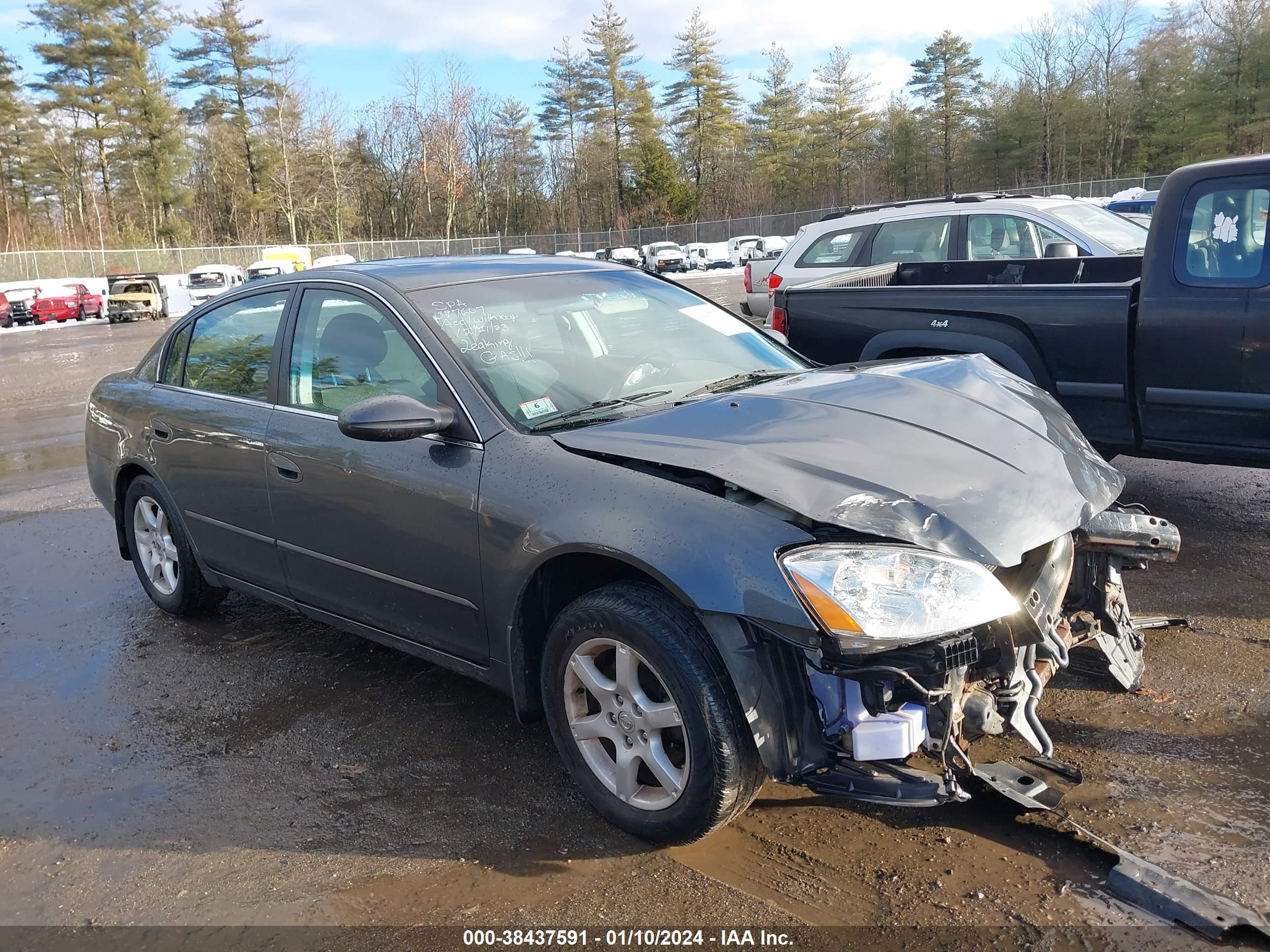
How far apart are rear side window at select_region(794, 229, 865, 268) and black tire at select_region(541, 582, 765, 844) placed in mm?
8049

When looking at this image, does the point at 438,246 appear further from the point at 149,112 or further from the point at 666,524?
the point at 666,524

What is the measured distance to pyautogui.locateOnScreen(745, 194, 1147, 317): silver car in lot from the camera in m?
9.03

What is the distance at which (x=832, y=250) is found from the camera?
10.4 m

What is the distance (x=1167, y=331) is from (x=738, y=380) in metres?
2.69

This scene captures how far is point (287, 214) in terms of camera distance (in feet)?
192

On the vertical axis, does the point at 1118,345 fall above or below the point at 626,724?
above

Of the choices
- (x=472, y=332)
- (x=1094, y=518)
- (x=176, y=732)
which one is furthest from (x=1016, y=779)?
(x=176, y=732)

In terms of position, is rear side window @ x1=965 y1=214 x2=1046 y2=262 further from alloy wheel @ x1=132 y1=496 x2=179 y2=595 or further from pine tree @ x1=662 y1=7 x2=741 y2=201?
pine tree @ x1=662 y1=7 x2=741 y2=201

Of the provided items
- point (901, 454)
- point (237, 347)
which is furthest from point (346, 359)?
point (901, 454)

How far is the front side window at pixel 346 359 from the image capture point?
3.65 metres

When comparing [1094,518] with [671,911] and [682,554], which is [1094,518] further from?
[671,911]

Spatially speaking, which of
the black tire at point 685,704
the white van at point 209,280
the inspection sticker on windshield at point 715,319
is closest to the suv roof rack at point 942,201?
the inspection sticker on windshield at point 715,319

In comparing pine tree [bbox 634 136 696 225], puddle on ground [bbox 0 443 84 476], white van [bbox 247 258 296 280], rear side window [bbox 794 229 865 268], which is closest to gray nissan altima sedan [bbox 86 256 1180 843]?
puddle on ground [bbox 0 443 84 476]

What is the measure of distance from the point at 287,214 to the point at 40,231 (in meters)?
12.9
